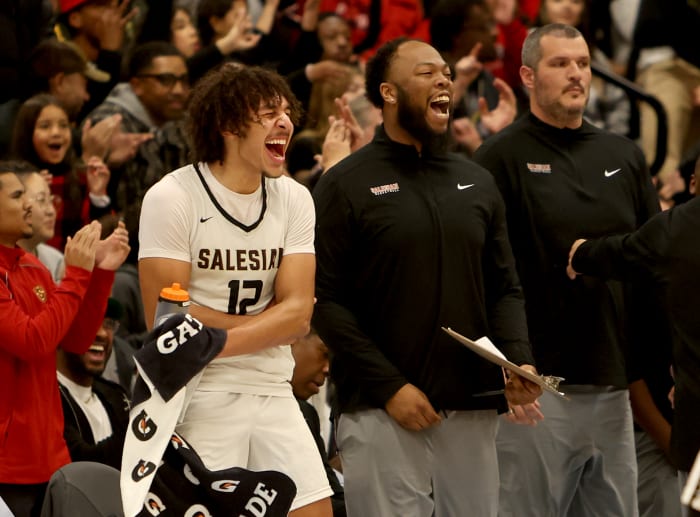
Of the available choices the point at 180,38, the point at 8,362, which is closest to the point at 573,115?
the point at 8,362

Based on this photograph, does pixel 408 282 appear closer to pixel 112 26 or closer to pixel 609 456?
pixel 609 456

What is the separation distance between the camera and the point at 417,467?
17.0 ft

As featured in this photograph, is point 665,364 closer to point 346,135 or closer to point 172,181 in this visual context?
point 346,135

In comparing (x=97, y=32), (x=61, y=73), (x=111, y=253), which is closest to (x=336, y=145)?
(x=111, y=253)

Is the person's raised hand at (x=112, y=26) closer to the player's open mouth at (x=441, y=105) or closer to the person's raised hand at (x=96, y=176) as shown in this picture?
the person's raised hand at (x=96, y=176)

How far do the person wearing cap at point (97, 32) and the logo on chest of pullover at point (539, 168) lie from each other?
13.2 feet

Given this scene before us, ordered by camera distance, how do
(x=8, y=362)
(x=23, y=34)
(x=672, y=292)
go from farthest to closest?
(x=23, y=34) → (x=8, y=362) → (x=672, y=292)

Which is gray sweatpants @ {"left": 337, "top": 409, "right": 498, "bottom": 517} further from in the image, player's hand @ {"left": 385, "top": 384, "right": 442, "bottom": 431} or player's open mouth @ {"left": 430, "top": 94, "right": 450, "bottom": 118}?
player's open mouth @ {"left": 430, "top": 94, "right": 450, "bottom": 118}

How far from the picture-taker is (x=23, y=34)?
884 cm

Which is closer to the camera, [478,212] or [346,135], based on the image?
[478,212]

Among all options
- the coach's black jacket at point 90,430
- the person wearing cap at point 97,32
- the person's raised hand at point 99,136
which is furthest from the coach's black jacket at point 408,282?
the person wearing cap at point 97,32

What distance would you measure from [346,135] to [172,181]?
1856 mm

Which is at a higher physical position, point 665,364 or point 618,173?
point 618,173

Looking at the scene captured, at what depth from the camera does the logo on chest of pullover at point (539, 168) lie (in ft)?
19.2
